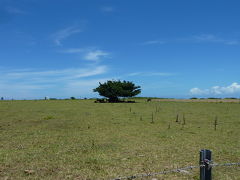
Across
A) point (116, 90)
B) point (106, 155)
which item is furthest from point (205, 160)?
point (116, 90)

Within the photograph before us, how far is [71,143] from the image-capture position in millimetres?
11672

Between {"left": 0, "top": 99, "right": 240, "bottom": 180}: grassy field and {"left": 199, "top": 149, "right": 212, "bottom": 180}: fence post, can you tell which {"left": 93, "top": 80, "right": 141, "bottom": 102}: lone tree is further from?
{"left": 199, "top": 149, "right": 212, "bottom": 180}: fence post

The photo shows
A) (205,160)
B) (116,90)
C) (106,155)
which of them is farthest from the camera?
(116,90)

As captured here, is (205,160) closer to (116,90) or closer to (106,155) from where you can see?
(106,155)

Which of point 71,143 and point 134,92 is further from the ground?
point 134,92

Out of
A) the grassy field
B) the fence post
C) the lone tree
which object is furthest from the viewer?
the lone tree

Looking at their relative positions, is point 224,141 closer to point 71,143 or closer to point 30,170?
point 71,143

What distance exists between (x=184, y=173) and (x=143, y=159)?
1894mm

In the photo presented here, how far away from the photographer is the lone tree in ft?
219

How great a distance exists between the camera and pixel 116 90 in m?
66.1

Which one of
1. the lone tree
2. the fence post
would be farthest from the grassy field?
the lone tree

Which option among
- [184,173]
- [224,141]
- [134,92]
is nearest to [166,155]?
[184,173]

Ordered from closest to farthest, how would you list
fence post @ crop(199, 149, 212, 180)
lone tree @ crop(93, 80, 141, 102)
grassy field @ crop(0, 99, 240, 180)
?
1. fence post @ crop(199, 149, 212, 180)
2. grassy field @ crop(0, 99, 240, 180)
3. lone tree @ crop(93, 80, 141, 102)

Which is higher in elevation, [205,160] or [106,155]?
[205,160]
